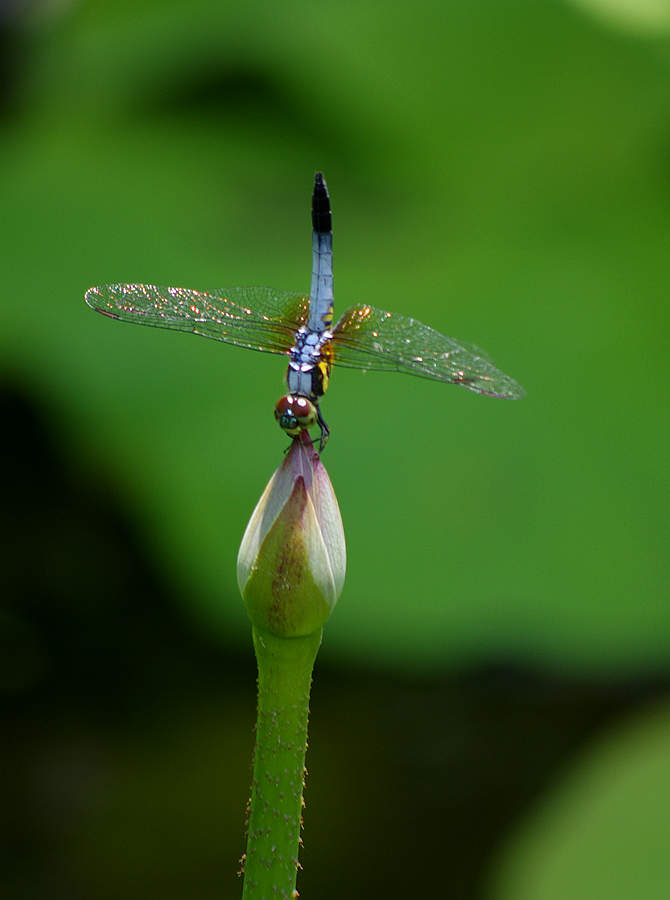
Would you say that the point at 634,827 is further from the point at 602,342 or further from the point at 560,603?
the point at 602,342

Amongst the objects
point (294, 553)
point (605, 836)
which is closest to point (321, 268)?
point (294, 553)

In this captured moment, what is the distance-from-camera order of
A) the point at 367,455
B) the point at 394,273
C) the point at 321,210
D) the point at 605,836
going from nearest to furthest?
the point at 321,210, the point at 605,836, the point at 367,455, the point at 394,273

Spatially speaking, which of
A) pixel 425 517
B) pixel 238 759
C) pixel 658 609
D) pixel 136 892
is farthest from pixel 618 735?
pixel 136 892

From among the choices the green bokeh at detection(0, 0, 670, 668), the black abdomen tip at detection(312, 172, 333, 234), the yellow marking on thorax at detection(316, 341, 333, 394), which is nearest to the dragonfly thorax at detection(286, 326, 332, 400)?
the yellow marking on thorax at detection(316, 341, 333, 394)

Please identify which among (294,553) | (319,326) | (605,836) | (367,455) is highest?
(319,326)

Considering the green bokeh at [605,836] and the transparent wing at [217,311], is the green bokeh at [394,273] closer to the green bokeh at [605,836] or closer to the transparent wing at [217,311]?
the green bokeh at [605,836]

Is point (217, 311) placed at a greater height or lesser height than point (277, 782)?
greater

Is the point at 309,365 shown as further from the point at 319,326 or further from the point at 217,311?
the point at 217,311
